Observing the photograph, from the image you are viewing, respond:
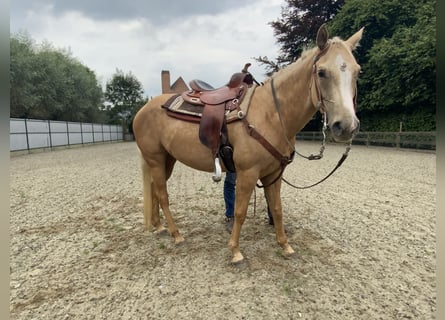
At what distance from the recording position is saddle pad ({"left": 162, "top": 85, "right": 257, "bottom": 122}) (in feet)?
8.86

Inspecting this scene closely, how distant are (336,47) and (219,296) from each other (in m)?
2.32

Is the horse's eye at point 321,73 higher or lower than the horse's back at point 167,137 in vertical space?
higher

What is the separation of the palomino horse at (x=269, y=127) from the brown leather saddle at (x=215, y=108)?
0.10 m

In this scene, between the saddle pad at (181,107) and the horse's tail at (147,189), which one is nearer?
the saddle pad at (181,107)

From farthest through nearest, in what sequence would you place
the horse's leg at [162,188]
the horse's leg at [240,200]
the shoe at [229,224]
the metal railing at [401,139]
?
the metal railing at [401,139] → the shoe at [229,224] → the horse's leg at [162,188] → the horse's leg at [240,200]

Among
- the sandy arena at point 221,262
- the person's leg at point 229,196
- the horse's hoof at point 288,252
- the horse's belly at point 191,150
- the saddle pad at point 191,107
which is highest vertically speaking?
the saddle pad at point 191,107

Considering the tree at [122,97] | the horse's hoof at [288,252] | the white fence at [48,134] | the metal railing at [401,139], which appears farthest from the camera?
the tree at [122,97]

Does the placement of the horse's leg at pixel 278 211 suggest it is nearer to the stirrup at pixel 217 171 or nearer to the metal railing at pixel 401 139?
the stirrup at pixel 217 171

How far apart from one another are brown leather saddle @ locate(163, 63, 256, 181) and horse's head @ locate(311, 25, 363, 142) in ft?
2.94

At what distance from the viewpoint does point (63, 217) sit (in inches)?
172

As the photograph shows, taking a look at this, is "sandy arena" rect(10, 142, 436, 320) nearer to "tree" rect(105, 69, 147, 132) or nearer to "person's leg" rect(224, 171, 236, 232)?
"person's leg" rect(224, 171, 236, 232)

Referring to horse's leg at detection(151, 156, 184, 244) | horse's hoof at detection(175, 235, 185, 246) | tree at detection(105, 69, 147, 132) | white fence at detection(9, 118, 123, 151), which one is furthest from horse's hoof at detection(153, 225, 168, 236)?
tree at detection(105, 69, 147, 132)

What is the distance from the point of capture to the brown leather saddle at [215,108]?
2.72 m

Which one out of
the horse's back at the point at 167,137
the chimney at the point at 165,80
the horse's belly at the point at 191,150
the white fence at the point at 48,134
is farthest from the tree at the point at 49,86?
the horse's belly at the point at 191,150
